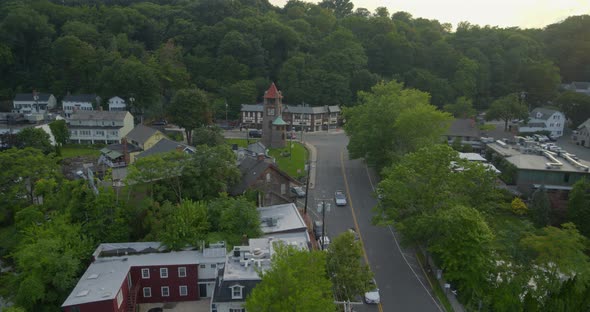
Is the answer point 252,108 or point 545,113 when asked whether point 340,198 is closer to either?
point 252,108

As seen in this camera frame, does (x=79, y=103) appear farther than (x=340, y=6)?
No

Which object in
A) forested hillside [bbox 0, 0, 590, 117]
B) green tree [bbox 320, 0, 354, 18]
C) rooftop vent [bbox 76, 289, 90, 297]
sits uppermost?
green tree [bbox 320, 0, 354, 18]

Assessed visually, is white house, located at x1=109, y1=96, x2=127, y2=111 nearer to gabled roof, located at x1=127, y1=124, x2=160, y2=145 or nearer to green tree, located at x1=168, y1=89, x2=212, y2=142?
green tree, located at x1=168, y1=89, x2=212, y2=142

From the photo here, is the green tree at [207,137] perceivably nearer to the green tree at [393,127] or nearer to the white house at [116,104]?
the green tree at [393,127]

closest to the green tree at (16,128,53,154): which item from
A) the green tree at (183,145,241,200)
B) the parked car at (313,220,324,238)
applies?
the green tree at (183,145,241,200)

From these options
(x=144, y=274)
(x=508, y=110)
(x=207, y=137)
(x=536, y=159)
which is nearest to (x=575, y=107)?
(x=508, y=110)
